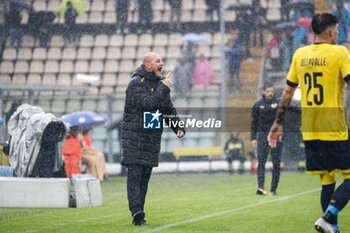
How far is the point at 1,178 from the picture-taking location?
9938 mm

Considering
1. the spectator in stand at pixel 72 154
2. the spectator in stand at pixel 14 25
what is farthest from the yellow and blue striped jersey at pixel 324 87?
the spectator in stand at pixel 14 25

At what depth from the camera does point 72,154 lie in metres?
15.4

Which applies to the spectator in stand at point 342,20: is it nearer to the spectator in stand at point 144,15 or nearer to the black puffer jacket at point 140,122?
the spectator in stand at point 144,15

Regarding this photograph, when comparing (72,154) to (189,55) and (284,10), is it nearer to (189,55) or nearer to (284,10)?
(189,55)

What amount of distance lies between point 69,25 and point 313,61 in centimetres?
Result: 1589

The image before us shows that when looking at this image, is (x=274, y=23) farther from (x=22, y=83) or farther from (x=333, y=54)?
(x=333, y=54)

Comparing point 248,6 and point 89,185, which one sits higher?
point 248,6

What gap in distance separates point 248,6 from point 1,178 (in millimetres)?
11234

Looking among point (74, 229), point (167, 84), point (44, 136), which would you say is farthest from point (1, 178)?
point (167, 84)

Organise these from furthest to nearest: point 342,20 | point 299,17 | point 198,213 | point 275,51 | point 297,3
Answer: point 297,3, point 275,51, point 299,17, point 342,20, point 198,213

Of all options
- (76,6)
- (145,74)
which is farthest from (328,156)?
(76,6)

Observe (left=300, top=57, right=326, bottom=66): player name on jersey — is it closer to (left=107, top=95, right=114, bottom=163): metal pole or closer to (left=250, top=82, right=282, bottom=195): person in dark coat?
(left=250, top=82, right=282, bottom=195): person in dark coat

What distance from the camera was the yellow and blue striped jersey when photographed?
5.89 metres

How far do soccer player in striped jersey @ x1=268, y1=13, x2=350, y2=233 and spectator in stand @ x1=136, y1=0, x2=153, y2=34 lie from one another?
47.3ft
